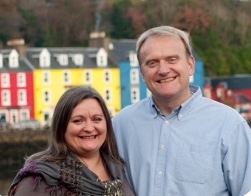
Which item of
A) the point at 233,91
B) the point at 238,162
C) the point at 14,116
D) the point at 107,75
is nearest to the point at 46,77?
the point at 14,116

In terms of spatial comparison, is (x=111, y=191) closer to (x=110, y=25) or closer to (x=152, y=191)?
(x=152, y=191)

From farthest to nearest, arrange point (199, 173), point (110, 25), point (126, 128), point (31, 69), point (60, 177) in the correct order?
point (110, 25), point (31, 69), point (126, 128), point (199, 173), point (60, 177)

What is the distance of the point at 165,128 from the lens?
234cm

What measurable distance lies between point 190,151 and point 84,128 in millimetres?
328

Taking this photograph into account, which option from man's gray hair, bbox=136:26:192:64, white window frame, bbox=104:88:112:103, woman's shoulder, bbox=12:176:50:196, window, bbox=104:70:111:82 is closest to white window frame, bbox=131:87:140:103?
white window frame, bbox=104:88:112:103

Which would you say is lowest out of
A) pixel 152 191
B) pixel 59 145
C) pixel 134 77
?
pixel 134 77

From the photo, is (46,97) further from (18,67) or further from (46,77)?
(18,67)

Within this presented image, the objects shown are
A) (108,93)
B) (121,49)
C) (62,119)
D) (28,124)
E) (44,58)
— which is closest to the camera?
(62,119)

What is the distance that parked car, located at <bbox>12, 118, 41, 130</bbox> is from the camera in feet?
76.4

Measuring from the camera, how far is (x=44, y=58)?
26.5 meters

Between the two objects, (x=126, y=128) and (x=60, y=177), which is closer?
(x=60, y=177)

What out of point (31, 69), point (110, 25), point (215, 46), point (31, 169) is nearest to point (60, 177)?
point (31, 169)

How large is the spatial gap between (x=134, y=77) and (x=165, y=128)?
24928 millimetres

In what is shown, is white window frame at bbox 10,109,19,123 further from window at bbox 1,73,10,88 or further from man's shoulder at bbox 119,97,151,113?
→ man's shoulder at bbox 119,97,151,113
